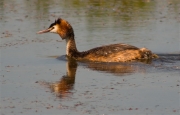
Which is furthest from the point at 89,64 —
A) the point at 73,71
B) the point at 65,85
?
the point at 65,85

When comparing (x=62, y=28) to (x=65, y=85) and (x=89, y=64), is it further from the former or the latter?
(x=65, y=85)

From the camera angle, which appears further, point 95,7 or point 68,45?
point 95,7

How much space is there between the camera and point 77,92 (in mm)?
11000

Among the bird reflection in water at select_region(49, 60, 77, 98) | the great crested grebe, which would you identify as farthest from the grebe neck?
the bird reflection in water at select_region(49, 60, 77, 98)

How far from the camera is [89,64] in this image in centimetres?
1368

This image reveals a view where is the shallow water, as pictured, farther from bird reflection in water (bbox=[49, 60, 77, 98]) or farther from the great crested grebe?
the great crested grebe

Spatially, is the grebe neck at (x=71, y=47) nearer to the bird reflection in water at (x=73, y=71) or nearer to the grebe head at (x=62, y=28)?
the grebe head at (x=62, y=28)

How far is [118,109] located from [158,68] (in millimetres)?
3261

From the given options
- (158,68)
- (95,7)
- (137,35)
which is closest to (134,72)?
(158,68)

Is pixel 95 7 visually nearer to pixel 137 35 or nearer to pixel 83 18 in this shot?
pixel 83 18

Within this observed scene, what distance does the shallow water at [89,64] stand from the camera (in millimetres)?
10242

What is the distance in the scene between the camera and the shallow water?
33.6 ft

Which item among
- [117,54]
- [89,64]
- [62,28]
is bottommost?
[89,64]

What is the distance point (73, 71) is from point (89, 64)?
2.57ft
